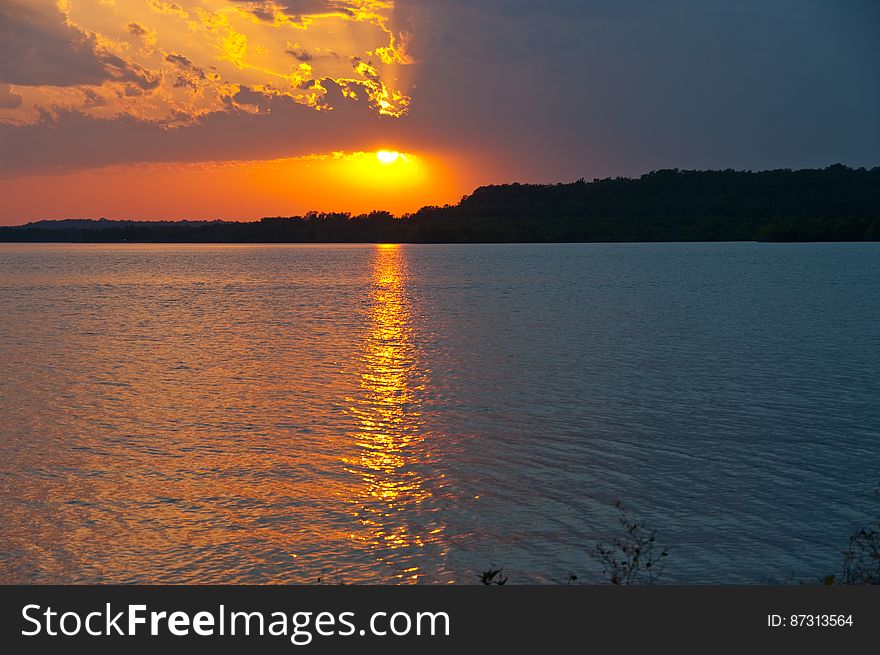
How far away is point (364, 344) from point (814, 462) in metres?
29.7

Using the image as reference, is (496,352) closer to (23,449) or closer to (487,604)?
(23,449)

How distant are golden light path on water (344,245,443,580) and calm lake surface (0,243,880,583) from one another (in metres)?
0.09

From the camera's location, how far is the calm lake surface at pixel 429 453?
1492cm

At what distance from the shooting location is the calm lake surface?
14922mm

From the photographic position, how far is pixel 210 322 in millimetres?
61125

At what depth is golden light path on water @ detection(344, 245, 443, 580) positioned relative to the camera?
52.5 feet

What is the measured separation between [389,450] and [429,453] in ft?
3.52

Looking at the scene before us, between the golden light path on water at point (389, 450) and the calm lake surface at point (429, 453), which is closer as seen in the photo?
the calm lake surface at point (429, 453)

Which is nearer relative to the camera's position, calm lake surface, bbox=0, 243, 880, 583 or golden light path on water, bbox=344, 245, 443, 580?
calm lake surface, bbox=0, 243, 880, 583

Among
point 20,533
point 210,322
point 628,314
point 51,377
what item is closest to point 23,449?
point 20,533

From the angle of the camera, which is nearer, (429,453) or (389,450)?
(429,453)

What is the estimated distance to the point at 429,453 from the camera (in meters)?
21.9

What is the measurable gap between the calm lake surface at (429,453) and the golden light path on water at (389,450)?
0.29 feet

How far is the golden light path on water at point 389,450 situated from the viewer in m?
16.0
